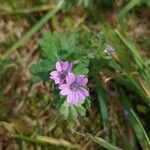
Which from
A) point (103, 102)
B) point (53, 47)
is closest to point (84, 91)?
point (53, 47)

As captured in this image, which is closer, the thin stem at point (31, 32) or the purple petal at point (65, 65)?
the purple petal at point (65, 65)

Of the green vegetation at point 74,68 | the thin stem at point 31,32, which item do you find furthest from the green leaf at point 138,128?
the thin stem at point 31,32

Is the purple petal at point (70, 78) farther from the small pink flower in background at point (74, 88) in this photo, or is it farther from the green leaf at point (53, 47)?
the green leaf at point (53, 47)

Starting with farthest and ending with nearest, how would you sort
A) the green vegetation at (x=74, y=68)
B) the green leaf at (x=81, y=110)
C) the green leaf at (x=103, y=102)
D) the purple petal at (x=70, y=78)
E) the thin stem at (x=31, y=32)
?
1. the thin stem at (x=31, y=32)
2. the green leaf at (x=103, y=102)
3. the green vegetation at (x=74, y=68)
4. the green leaf at (x=81, y=110)
5. the purple petal at (x=70, y=78)

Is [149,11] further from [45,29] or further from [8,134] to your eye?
[8,134]

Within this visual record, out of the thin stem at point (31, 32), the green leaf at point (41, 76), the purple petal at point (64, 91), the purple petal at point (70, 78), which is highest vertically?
the thin stem at point (31, 32)

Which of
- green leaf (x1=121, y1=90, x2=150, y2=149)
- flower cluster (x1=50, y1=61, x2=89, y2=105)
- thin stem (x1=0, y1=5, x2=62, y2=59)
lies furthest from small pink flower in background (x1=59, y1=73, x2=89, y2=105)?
thin stem (x1=0, y1=5, x2=62, y2=59)

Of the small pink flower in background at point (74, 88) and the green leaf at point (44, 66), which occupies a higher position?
the green leaf at point (44, 66)

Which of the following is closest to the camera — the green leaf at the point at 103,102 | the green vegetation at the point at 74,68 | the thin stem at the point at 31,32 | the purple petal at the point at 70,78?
the purple petal at the point at 70,78

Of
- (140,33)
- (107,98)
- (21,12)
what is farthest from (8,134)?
(140,33)

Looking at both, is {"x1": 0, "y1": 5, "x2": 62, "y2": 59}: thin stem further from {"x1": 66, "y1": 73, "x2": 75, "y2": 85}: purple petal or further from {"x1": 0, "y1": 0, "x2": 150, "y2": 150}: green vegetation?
{"x1": 66, "y1": 73, "x2": 75, "y2": 85}: purple petal
